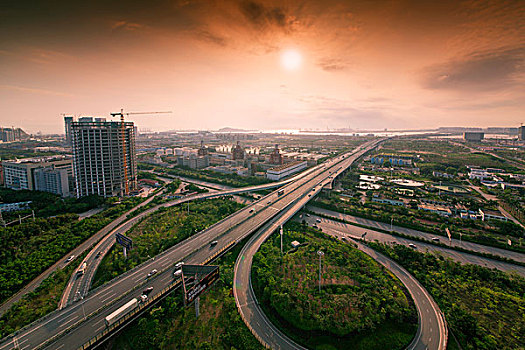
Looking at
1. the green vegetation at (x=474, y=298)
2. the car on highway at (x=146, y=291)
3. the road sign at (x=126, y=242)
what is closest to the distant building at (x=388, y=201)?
the green vegetation at (x=474, y=298)

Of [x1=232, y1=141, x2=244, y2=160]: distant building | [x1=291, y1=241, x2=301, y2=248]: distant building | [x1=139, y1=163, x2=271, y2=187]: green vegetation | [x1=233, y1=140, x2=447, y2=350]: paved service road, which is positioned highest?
[x1=232, y1=141, x2=244, y2=160]: distant building

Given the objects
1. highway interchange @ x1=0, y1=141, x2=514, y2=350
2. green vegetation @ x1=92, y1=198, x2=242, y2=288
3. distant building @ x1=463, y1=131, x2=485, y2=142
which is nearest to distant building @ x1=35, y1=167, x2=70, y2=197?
highway interchange @ x1=0, y1=141, x2=514, y2=350

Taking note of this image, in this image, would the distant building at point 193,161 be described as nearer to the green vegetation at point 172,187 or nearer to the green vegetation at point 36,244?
the green vegetation at point 172,187

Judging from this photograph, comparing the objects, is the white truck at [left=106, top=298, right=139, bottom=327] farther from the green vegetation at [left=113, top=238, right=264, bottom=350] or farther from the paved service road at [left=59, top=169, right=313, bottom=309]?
the paved service road at [left=59, top=169, right=313, bottom=309]

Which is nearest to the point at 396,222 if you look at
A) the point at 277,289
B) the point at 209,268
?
the point at 277,289

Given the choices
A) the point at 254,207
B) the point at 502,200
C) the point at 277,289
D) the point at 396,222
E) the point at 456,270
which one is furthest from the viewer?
the point at 502,200

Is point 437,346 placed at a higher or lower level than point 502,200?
lower

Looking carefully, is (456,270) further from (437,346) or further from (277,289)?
(277,289)
